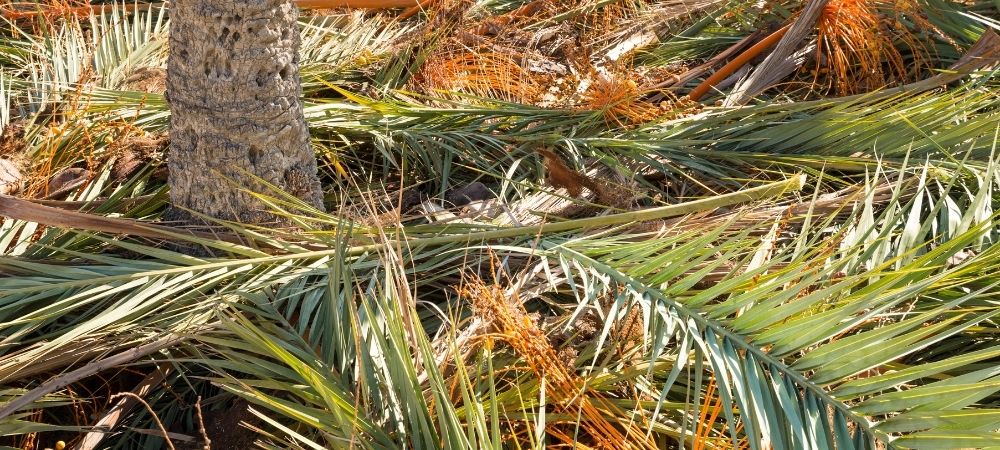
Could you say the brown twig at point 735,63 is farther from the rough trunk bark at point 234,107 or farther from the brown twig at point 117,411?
the brown twig at point 117,411

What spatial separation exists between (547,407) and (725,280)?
361 mm

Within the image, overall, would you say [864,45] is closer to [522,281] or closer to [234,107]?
[522,281]

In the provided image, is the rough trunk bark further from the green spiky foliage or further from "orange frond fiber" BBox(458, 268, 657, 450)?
"orange frond fiber" BBox(458, 268, 657, 450)

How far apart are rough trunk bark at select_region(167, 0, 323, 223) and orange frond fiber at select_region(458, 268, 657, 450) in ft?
1.77

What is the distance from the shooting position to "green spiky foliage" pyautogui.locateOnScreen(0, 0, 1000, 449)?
1.16m

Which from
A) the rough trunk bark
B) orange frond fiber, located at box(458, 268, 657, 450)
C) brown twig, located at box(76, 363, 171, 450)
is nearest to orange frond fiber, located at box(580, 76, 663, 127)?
the rough trunk bark

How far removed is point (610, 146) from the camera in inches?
82.1

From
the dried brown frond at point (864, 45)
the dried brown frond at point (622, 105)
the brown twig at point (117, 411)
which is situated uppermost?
the dried brown frond at point (864, 45)

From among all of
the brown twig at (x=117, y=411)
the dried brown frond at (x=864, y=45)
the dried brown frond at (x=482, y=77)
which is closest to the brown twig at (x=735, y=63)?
the dried brown frond at (x=864, y=45)

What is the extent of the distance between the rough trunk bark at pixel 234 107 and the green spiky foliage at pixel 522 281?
0.28 feet

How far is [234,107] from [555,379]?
0.77 m

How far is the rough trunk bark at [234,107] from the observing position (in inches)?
63.0

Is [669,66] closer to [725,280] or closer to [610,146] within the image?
[610,146]

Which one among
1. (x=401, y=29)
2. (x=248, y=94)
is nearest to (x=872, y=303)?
(x=248, y=94)
